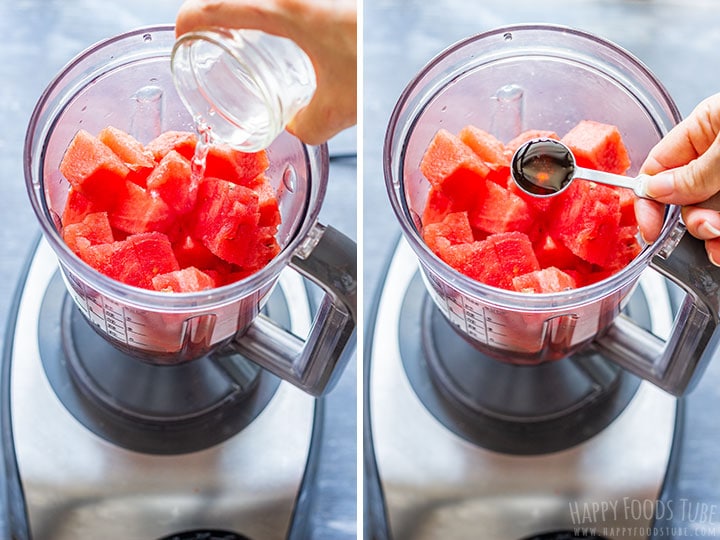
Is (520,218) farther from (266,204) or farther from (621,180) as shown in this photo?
(266,204)

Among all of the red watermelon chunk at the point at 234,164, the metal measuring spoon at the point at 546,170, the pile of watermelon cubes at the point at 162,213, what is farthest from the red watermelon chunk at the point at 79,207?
the metal measuring spoon at the point at 546,170

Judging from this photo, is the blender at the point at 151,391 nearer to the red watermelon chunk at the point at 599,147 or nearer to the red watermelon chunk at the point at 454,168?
the red watermelon chunk at the point at 454,168

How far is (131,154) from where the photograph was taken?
2.80ft

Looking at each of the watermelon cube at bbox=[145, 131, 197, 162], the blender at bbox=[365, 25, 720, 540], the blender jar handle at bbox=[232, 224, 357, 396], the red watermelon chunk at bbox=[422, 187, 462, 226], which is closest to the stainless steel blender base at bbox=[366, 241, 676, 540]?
the blender at bbox=[365, 25, 720, 540]

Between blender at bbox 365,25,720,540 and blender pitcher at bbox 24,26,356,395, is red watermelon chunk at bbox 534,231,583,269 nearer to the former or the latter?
blender at bbox 365,25,720,540

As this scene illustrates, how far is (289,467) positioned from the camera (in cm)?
96

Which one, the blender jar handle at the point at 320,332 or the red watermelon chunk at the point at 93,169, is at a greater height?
the red watermelon chunk at the point at 93,169

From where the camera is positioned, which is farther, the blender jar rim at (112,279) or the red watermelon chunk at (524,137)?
the red watermelon chunk at (524,137)

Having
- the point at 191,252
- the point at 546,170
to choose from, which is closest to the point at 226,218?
the point at 191,252

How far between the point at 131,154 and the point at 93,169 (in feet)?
0.14

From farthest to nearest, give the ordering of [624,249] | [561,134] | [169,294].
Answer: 1. [561,134]
2. [624,249]
3. [169,294]

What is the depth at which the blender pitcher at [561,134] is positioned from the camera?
79cm

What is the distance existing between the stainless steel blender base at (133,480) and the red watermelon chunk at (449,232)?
273 mm

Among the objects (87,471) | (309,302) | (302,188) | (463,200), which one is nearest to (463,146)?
(463,200)
